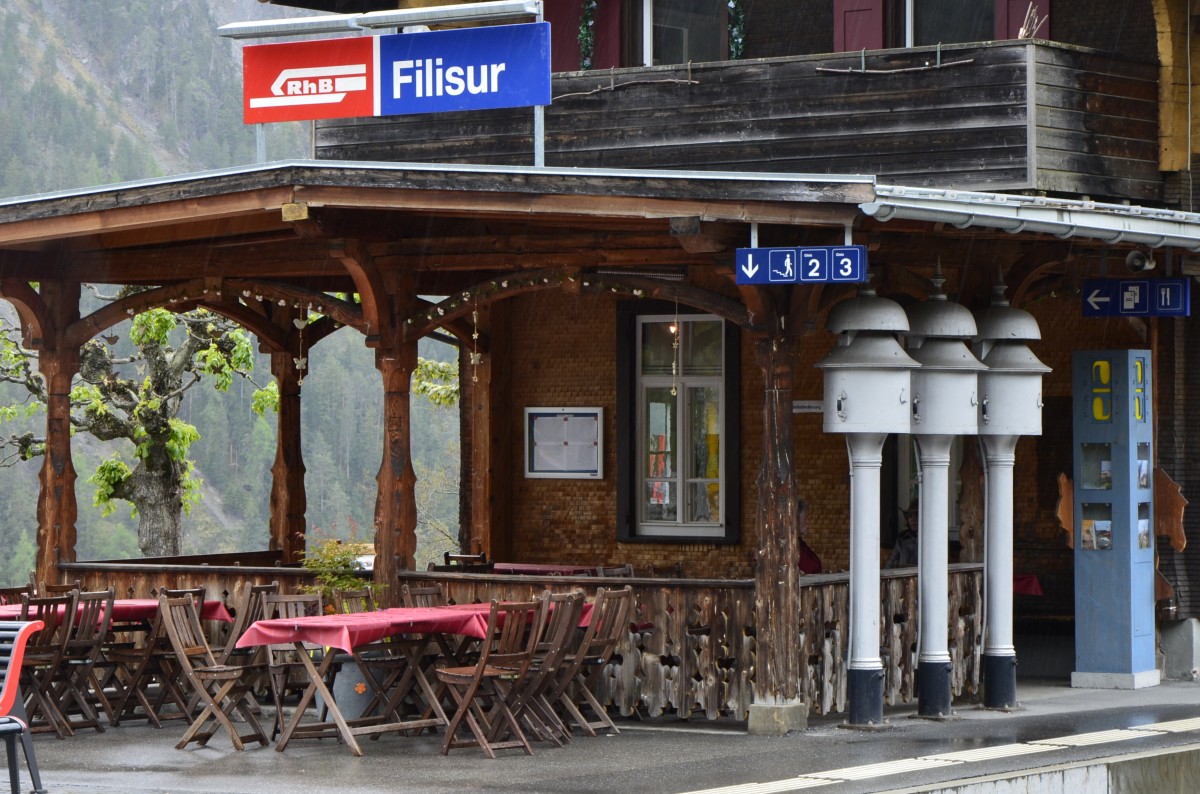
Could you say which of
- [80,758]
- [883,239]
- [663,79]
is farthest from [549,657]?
[663,79]

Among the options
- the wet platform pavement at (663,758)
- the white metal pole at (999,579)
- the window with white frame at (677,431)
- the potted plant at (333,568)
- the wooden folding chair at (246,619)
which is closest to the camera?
the wet platform pavement at (663,758)

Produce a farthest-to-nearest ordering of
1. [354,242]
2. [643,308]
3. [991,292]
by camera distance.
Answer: [643,308], [991,292], [354,242]

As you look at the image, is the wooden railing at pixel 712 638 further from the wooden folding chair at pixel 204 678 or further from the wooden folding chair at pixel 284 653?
the wooden folding chair at pixel 204 678

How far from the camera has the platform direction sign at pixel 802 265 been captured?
1141 cm

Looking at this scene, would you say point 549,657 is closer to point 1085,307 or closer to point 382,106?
point 382,106

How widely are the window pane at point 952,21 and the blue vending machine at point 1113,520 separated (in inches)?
118

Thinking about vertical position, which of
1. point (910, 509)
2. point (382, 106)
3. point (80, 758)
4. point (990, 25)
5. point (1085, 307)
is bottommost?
point (80, 758)

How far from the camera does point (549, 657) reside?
38.0ft

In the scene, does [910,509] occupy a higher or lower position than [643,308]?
lower

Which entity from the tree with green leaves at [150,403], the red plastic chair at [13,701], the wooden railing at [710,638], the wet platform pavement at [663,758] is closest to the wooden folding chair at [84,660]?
the wet platform pavement at [663,758]

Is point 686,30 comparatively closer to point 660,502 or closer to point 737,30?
point 737,30

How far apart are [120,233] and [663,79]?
466 centimetres

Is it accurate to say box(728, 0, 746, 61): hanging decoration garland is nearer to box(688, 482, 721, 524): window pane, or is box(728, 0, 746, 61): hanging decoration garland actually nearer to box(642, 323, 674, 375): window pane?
box(642, 323, 674, 375): window pane

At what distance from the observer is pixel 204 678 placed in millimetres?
12555
